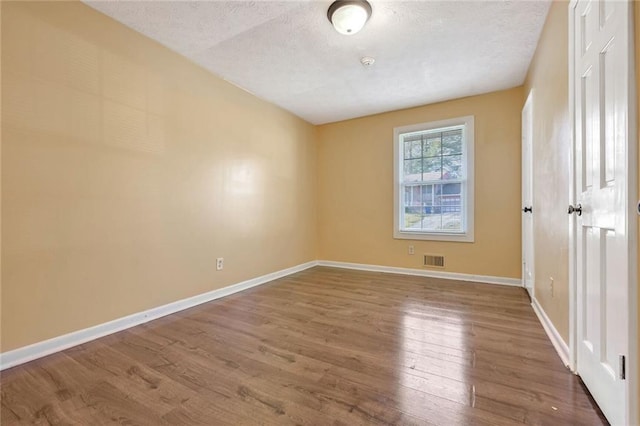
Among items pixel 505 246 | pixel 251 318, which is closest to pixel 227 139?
pixel 251 318

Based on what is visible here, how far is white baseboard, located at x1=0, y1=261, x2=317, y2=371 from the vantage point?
1740 mm

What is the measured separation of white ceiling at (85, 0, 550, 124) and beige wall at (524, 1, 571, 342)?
328 millimetres

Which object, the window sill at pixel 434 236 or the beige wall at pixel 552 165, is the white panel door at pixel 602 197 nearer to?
the beige wall at pixel 552 165

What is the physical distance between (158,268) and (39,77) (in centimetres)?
160

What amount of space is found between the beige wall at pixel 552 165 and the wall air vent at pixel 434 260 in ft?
4.32

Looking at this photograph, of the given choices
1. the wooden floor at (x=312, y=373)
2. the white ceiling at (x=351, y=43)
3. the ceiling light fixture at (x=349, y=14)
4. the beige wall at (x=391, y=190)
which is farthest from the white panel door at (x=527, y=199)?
the ceiling light fixture at (x=349, y=14)

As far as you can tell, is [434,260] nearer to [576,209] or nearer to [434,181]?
[434,181]

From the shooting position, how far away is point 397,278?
3838 millimetres

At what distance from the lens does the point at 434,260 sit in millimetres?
3916

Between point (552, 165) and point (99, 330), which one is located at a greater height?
point (552, 165)

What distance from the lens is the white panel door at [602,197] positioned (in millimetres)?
1068

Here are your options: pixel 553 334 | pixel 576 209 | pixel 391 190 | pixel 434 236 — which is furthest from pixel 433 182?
pixel 576 209

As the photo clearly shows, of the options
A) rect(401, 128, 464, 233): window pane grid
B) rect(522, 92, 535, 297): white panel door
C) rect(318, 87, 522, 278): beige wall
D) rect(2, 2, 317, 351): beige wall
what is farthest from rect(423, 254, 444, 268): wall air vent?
rect(2, 2, 317, 351): beige wall

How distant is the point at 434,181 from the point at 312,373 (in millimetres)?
3190
